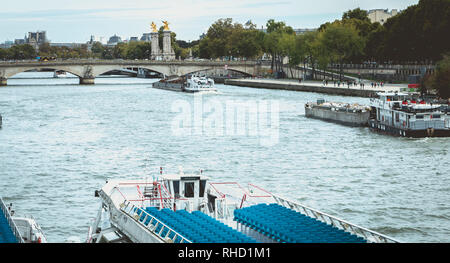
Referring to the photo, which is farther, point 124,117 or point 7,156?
point 124,117

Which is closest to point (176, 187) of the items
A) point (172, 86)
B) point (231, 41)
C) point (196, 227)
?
point (196, 227)

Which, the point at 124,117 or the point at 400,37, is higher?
the point at 400,37

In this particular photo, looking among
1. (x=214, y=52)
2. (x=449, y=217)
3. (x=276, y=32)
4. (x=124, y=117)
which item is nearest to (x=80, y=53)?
(x=214, y=52)

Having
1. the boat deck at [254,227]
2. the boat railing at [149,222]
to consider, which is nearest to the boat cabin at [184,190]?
the boat railing at [149,222]

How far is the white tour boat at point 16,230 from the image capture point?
13.6 m

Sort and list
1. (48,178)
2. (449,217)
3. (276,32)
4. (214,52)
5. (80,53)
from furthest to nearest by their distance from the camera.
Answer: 1. (80,53)
2. (214,52)
3. (276,32)
4. (48,178)
5. (449,217)

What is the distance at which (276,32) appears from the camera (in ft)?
370

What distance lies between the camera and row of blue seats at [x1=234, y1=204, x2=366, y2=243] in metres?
12.4

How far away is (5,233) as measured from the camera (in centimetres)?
1369

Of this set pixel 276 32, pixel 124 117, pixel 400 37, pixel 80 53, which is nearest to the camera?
pixel 124 117

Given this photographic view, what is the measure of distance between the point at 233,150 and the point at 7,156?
32.2 ft

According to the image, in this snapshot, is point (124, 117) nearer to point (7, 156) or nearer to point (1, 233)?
point (7, 156)

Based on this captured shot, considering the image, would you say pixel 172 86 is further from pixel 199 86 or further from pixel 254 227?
pixel 254 227

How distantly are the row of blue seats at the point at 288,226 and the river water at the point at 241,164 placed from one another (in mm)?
5562
